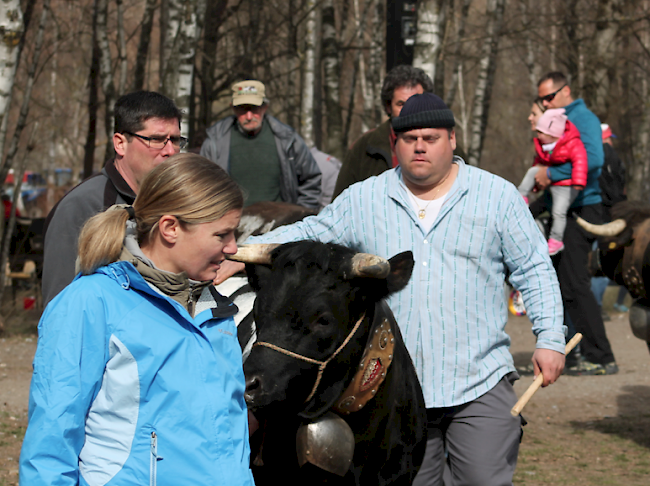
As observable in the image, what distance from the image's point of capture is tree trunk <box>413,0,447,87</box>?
348 inches

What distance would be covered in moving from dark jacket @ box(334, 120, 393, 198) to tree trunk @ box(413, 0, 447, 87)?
132 inches

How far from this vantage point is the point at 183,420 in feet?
7.61

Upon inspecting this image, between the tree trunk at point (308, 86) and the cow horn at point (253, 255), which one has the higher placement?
the tree trunk at point (308, 86)

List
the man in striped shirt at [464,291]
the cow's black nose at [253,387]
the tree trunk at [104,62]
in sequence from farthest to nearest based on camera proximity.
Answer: the tree trunk at [104,62], the man in striped shirt at [464,291], the cow's black nose at [253,387]

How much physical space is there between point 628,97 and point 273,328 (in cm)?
1979

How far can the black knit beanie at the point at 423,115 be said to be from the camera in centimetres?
372

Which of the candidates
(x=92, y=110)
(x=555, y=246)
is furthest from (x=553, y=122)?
(x=92, y=110)

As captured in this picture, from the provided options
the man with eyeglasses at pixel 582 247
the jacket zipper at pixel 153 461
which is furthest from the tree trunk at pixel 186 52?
the jacket zipper at pixel 153 461

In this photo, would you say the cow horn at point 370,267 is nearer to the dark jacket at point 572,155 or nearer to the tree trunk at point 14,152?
the dark jacket at point 572,155

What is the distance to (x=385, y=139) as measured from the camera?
18.6 ft

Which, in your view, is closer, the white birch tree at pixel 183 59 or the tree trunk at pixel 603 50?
the white birch tree at pixel 183 59

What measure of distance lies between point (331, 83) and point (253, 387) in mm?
14756

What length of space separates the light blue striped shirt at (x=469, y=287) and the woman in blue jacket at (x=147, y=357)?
4.29ft

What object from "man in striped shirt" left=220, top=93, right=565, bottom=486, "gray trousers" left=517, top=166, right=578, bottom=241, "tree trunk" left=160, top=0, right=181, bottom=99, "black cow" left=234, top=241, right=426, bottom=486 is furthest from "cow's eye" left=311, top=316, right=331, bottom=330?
"tree trunk" left=160, top=0, right=181, bottom=99
